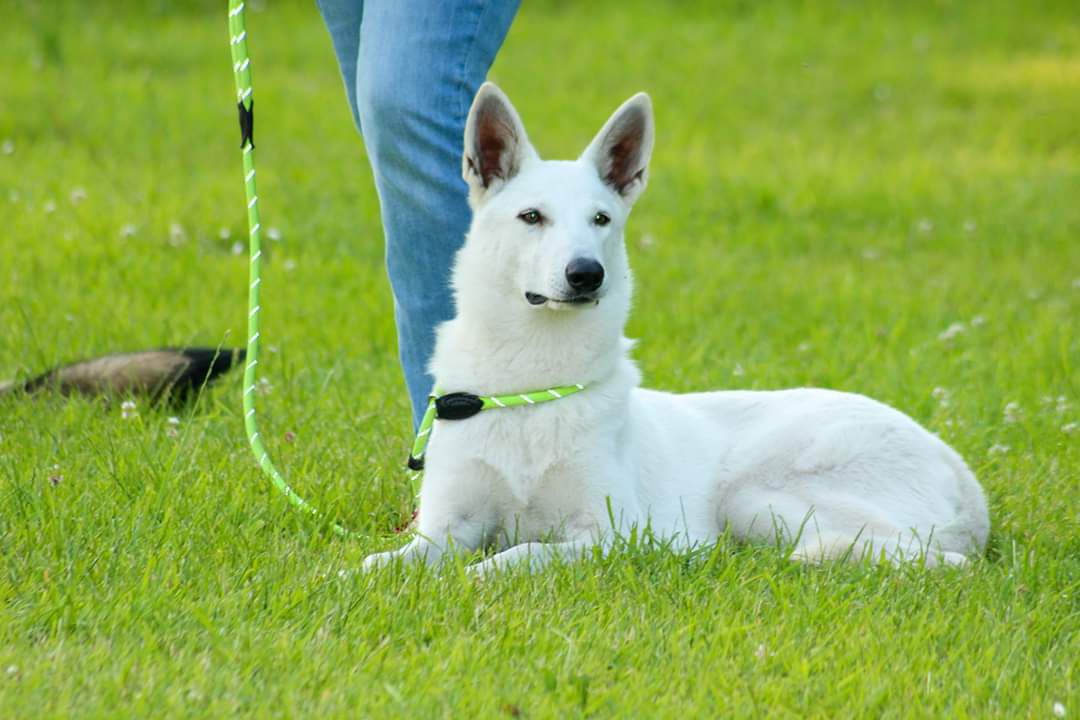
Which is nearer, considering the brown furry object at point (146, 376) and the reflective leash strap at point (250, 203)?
the reflective leash strap at point (250, 203)

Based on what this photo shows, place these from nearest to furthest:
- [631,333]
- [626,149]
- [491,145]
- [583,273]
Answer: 1. [583,273]
2. [491,145]
3. [626,149]
4. [631,333]

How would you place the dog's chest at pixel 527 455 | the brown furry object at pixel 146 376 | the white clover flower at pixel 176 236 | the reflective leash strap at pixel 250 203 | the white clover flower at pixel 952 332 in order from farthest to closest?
the white clover flower at pixel 176 236, the white clover flower at pixel 952 332, the brown furry object at pixel 146 376, the reflective leash strap at pixel 250 203, the dog's chest at pixel 527 455

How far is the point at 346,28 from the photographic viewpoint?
14.5 feet

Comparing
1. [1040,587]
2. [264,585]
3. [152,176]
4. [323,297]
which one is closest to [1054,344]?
[1040,587]

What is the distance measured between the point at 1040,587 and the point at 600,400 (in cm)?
134

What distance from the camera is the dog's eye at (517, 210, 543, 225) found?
383cm

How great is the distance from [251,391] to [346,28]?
4.10 feet

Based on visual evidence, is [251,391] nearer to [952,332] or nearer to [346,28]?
[346,28]

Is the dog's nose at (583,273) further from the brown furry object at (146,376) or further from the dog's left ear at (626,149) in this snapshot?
the brown furry object at (146,376)

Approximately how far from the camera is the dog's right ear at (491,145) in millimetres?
3855

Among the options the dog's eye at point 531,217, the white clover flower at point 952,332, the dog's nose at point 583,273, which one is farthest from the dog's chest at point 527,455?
the white clover flower at point 952,332

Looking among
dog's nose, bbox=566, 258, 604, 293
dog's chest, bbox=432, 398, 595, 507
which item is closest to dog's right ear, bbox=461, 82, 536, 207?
dog's nose, bbox=566, 258, 604, 293

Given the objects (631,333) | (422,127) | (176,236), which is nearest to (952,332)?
(631,333)

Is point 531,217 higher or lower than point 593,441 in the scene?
higher
